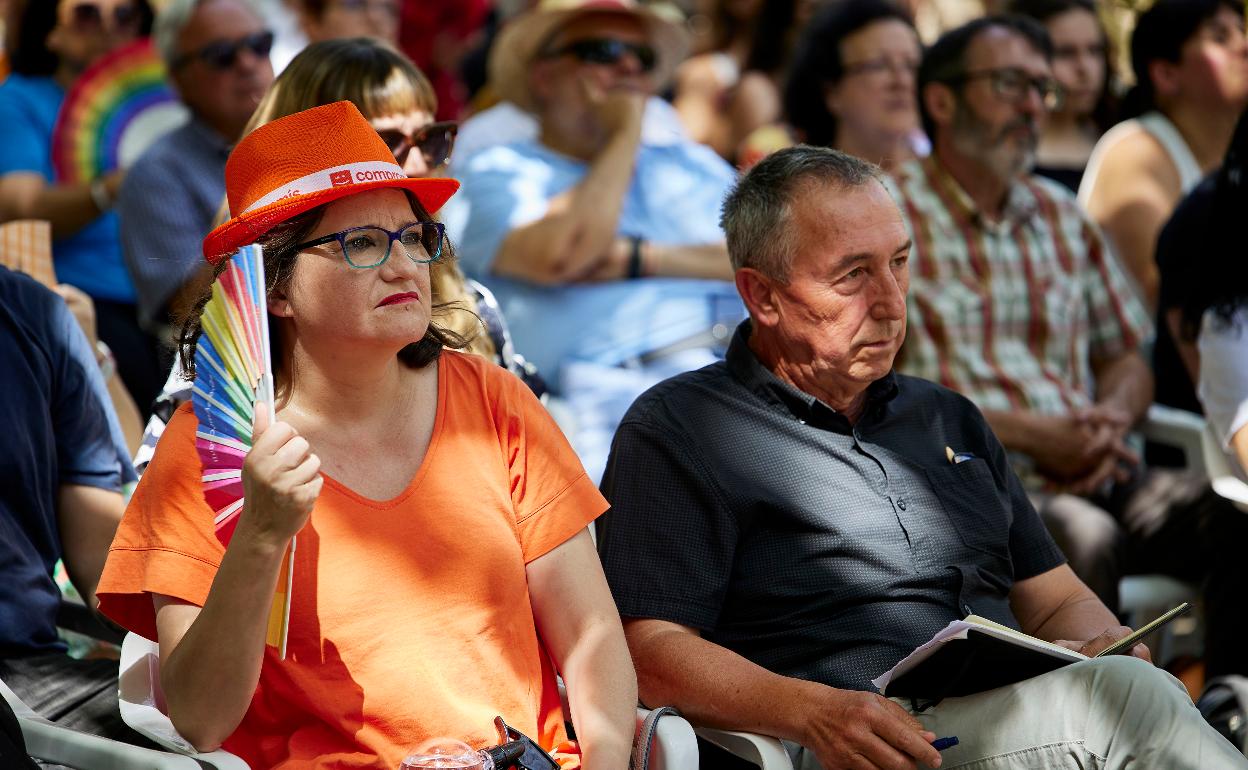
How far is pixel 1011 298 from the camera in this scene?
4.69 m

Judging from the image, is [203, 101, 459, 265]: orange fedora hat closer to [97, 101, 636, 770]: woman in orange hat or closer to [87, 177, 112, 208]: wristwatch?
[97, 101, 636, 770]: woman in orange hat

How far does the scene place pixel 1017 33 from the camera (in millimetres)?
4941

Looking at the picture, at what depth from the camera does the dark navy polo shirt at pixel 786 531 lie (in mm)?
2957

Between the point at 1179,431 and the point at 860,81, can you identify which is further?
the point at 860,81

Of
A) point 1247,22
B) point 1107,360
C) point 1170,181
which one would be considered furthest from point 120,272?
point 1247,22

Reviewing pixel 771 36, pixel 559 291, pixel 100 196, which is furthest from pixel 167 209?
pixel 771 36

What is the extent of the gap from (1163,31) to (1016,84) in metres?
1.32

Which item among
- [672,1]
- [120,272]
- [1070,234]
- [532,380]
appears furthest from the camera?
[672,1]

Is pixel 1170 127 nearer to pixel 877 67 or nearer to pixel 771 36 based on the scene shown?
pixel 877 67

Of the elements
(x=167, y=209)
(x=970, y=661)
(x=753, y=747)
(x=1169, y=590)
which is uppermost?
(x=167, y=209)

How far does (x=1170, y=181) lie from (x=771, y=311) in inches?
120

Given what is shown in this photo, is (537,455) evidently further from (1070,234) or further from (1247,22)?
(1247,22)

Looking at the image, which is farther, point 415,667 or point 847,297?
point 847,297

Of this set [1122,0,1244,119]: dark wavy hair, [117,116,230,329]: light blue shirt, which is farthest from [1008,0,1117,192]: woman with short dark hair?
[117,116,230,329]: light blue shirt
